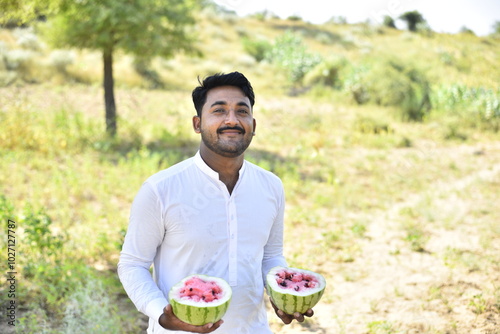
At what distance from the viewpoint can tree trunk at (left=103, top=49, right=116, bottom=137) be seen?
10148mm

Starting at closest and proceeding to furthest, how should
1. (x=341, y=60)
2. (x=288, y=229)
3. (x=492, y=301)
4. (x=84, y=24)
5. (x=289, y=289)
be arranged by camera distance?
(x=289, y=289)
(x=492, y=301)
(x=288, y=229)
(x=84, y=24)
(x=341, y=60)

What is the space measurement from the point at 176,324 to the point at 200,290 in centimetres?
16

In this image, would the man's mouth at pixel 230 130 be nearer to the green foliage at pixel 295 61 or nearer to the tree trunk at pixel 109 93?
the tree trunk at pixel 109 93

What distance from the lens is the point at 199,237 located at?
211 centimetres

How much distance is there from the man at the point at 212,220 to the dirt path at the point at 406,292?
214 centimetres

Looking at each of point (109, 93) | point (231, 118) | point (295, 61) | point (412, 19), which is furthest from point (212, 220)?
point (412, 19)

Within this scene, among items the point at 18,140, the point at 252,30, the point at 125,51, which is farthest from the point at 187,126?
the point at 252,30

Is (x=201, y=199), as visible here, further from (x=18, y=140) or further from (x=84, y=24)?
(x=84, y=24)

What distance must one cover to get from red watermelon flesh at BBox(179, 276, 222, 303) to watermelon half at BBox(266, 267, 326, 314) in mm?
319

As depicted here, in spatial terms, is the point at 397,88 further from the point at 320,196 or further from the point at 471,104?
the point at 320,196

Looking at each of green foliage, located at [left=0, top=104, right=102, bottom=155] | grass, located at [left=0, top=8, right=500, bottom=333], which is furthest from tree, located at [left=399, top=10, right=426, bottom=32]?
green foliage, located at [left=0, top=104, right=102, bottom=155]

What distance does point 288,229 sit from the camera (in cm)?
641

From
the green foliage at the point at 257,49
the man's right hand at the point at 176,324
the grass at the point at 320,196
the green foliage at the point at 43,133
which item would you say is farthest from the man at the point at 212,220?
the green foliage at the point at 257,49

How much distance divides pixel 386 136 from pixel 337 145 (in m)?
1.49
